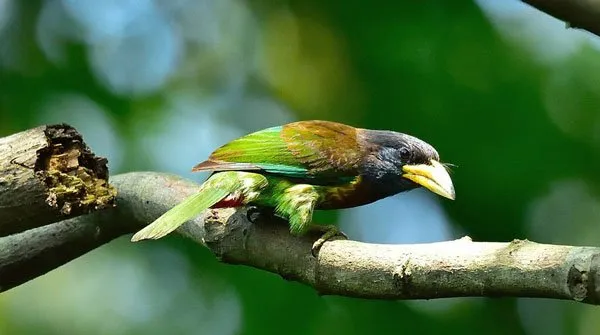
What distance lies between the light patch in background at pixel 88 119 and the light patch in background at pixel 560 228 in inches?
83.1

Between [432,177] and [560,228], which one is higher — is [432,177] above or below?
above

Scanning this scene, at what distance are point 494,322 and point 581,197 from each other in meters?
0.73

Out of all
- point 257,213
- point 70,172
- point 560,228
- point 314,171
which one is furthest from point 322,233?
point 560,228

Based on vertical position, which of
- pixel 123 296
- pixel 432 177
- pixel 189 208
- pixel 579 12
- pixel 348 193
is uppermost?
pixel 579 12

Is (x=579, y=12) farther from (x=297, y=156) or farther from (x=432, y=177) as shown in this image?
(x=297, y=156)

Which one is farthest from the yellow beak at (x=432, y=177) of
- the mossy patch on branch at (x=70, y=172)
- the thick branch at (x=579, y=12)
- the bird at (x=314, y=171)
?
the thick branch at (x=579, y=12)

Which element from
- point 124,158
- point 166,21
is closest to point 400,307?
point 124,158

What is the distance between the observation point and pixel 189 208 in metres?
2.49

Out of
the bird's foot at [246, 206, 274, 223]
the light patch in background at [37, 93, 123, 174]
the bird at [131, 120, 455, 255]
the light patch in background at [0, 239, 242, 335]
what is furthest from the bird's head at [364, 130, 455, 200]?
the light patch in background at [37, 93, 123, 174]

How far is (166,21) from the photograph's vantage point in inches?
225

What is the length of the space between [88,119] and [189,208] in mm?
2275

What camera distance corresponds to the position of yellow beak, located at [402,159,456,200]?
265 cm

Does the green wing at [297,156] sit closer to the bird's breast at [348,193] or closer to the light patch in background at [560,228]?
the bird's breast at [348,193]

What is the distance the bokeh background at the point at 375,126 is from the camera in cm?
396
